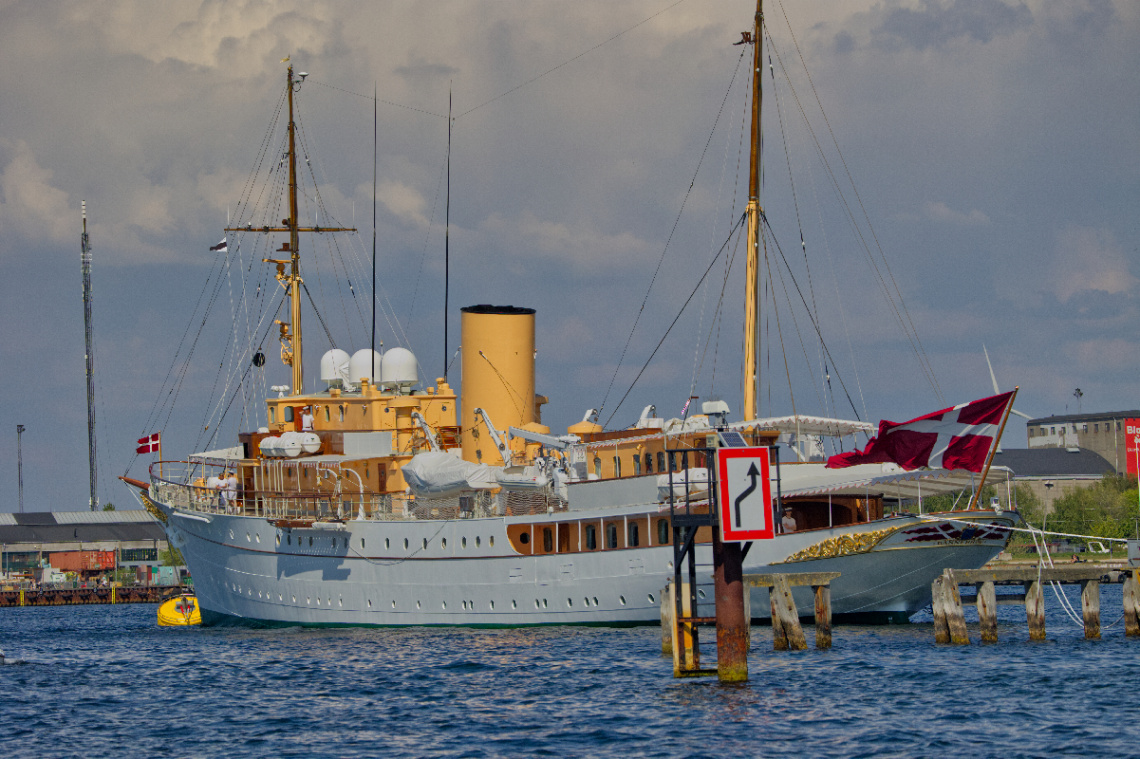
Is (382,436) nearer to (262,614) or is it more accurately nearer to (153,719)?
(262,614)

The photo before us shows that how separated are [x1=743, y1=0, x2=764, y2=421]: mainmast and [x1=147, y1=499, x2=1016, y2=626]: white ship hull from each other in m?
7.19

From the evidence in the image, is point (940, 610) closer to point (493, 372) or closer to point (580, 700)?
point (580, 700)

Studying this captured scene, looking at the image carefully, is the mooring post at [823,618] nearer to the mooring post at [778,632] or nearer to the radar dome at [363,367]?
the mooring post at [778,632]

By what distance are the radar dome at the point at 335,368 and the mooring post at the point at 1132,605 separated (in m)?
29.5

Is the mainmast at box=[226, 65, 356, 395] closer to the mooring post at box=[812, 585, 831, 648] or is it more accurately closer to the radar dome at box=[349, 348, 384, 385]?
the radar dome at box=[349, 348, 384, 385]

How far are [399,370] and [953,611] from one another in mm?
24366

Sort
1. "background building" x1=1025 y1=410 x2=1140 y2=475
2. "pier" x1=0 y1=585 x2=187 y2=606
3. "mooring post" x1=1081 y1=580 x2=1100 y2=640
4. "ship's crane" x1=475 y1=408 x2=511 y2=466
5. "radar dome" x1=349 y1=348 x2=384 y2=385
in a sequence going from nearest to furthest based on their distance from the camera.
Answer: "mooring post" x1=1081 y1=580 x2=1100 y2=640, "ship's crane" x1=475 y1=408 x2=511 y2=466, "radar dome" x1=349 y1=348 x2=384 y2=385, "pier" x1=0 y1=585 x2=187 y2=606, "background building" x1=1025 y1=410 x2=1140 y2=475

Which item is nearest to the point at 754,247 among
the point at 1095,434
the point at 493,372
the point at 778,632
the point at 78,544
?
the point at 493,372

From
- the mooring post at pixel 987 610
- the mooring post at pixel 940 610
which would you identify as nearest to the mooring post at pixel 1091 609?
the mooring post at pixel 987 610

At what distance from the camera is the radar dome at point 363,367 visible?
172 ft

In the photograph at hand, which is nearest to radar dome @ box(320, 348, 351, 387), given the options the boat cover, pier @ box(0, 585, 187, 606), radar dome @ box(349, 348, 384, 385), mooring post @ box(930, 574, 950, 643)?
radar dome @ box(349, 348, 384, 385)

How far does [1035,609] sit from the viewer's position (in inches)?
1323

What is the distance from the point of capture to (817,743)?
22000 millimetres

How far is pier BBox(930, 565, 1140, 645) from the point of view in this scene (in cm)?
3278
